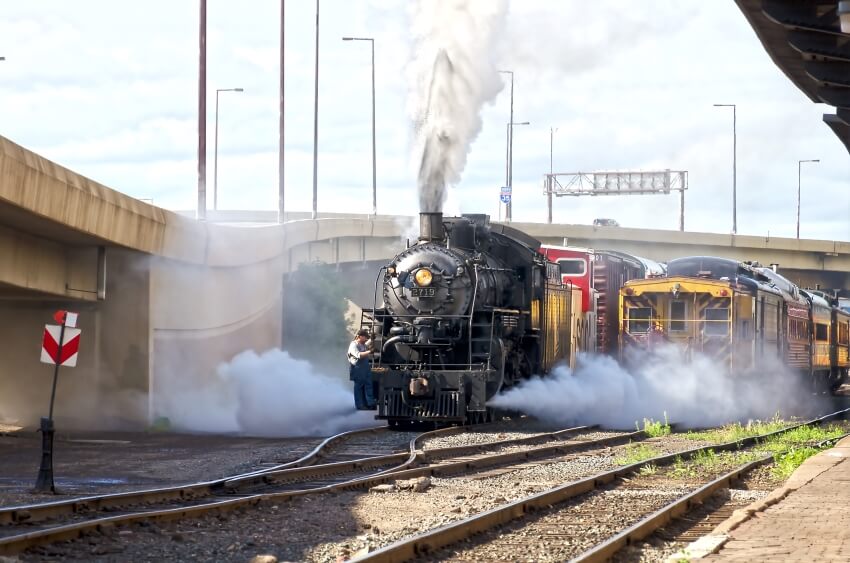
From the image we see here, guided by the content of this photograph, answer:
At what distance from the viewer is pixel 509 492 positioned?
13180mm

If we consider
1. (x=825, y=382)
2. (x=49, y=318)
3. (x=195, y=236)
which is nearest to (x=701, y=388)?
(x=195, y=236)

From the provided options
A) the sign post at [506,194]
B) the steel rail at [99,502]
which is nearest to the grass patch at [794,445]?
the steel rail at [99,502]

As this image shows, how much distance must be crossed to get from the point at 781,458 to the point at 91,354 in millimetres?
12901

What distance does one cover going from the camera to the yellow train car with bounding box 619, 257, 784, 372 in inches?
1026

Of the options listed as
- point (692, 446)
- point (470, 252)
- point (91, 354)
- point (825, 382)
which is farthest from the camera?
point (825, 382)

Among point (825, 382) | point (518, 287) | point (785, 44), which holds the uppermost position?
point (785, 44)

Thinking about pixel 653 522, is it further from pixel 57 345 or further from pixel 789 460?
pixel 57 345

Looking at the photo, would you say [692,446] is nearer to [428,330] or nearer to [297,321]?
[428,330]

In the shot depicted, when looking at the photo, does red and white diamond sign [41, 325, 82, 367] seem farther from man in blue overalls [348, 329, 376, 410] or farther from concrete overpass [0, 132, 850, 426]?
man in blue overalls [348, 329, 376, 410]

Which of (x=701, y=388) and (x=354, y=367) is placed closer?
(x=354, y=367)

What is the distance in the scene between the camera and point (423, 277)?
20734 millimetres

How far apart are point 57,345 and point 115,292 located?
932 cm

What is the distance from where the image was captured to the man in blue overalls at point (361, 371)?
22.2 meters

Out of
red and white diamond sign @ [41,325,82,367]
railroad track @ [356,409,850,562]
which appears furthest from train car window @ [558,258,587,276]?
red and white diamond sign @ [41,325,82,367]
